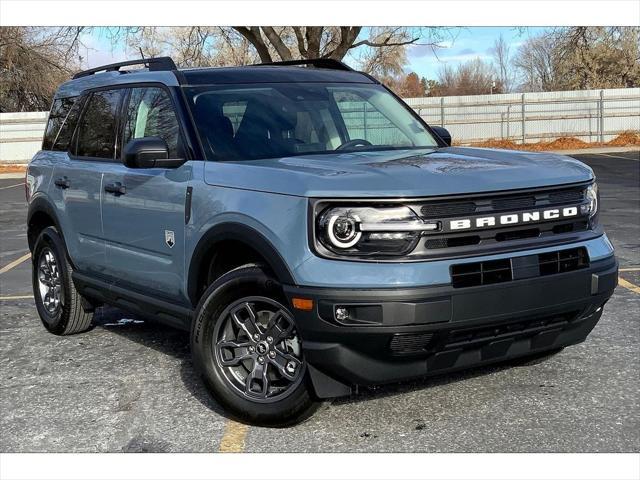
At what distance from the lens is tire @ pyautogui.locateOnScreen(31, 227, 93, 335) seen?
6262mm

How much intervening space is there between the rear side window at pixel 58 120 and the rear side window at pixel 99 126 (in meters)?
0.26

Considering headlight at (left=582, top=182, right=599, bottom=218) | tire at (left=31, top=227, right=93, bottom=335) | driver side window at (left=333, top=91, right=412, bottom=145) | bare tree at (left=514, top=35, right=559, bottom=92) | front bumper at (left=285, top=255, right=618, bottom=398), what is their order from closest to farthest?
front bumper at (left=285, top=255, right=618, bottom=398)
headlight at (left=582, top=182, right=599, bottom=218)
driver side window at (left=333, top=91, right=412, bottom=145)
tire at (left=31, top=227, right=93, bottom=335)
bare tree at (left=514, top=35, right=559, bottom=92)

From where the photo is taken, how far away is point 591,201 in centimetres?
440

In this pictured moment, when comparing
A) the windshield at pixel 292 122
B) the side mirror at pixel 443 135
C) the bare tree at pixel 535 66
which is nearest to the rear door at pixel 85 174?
the windshield at pixel 292 122

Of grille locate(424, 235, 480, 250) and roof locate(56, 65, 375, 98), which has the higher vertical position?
roof locate(56, 65, 375, 98)

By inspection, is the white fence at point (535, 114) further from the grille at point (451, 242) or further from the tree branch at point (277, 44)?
the grille at point (451, 242)

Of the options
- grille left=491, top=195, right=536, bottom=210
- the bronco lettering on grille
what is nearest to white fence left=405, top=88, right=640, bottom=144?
the bronco lettering on grille

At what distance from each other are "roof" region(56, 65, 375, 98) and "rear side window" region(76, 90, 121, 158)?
11cm

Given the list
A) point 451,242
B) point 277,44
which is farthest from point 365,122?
point 277,44

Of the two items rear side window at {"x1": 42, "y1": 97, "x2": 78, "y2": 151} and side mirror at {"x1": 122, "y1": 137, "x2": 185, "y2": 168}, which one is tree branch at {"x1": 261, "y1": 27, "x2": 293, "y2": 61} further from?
side mirror at {"x1": 122, "y1": 137, "x2": 185, "y2": 168}

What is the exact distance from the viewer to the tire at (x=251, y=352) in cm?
411

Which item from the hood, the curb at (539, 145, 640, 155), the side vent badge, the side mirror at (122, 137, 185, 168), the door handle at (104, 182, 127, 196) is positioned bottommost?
the curb at (539, 145, 640, 155)

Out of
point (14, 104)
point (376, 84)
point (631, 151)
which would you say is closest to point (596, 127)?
point (631, 151)

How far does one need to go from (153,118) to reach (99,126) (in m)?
0.84
